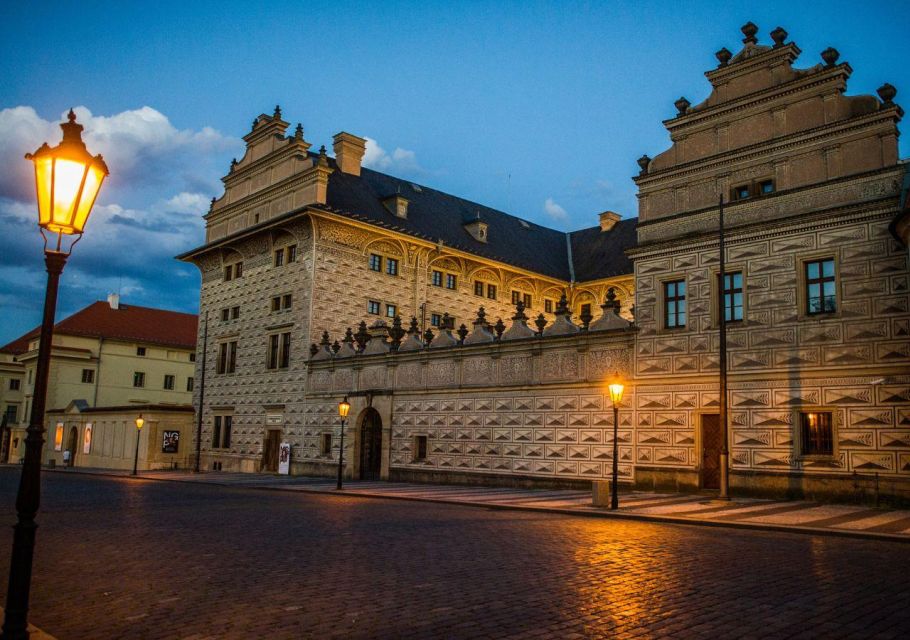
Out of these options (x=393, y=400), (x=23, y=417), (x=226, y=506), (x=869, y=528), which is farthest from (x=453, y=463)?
(x=23, y=417)

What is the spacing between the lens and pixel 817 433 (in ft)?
65.5

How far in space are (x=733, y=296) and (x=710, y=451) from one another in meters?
4.56

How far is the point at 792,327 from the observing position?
2053 cm

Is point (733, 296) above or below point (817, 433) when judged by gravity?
above

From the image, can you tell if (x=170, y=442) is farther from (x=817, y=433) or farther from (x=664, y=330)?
(x=817, y=433)

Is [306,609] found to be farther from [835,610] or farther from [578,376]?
[578,376]

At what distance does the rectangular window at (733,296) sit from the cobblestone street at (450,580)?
9.14 meters

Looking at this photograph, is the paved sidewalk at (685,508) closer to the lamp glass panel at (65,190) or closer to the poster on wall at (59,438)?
the lamp glass panel at (65,190)

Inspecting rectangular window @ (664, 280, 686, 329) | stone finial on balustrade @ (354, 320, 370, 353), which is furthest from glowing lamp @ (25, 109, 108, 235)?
stone finial on balustrade @ (354, 320, 370, 353)

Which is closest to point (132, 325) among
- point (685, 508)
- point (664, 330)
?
point (664, 330)

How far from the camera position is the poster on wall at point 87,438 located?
46.7m

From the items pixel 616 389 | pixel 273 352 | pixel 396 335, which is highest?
pixel 396 335

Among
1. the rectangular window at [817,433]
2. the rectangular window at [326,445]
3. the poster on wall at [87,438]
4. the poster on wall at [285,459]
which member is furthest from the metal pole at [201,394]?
the rectangular window at [817,433]

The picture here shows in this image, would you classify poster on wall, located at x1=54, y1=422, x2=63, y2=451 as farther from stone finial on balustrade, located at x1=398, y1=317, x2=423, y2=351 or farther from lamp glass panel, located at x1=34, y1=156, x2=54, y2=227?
lamp glass panel, located at x1=34, y1=156, x2=54, y2=227
